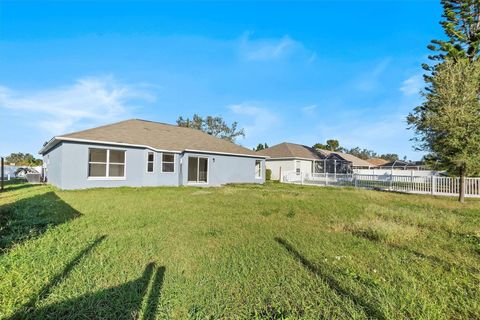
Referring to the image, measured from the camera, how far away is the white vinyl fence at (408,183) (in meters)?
14.2

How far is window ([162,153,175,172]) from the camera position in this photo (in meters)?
16.9

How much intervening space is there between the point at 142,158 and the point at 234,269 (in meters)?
13.8

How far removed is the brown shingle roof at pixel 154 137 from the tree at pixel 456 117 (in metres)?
12.9

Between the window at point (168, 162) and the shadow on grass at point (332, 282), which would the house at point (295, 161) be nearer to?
the window at point (168, 162)

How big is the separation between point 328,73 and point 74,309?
19.3m

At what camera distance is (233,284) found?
300 centimetres

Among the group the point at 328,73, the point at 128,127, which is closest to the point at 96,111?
the point at 128,127

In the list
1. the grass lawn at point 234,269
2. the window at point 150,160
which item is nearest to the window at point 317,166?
the window at point 150,160

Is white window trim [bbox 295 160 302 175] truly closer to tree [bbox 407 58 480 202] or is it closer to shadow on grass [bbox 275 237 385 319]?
tree [bbox 407 58 480 202]

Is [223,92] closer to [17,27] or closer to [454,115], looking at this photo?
[17,27]

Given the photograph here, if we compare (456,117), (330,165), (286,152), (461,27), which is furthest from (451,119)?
(330,165)

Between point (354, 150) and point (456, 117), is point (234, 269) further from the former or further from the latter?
point (354, 150)

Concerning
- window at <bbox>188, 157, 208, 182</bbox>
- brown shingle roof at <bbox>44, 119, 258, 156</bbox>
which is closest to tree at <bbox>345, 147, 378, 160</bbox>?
brown shingle roof at <bbox>44, 119, 258, 156</bbox>

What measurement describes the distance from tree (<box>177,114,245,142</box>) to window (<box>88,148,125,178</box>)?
28.1 metres
